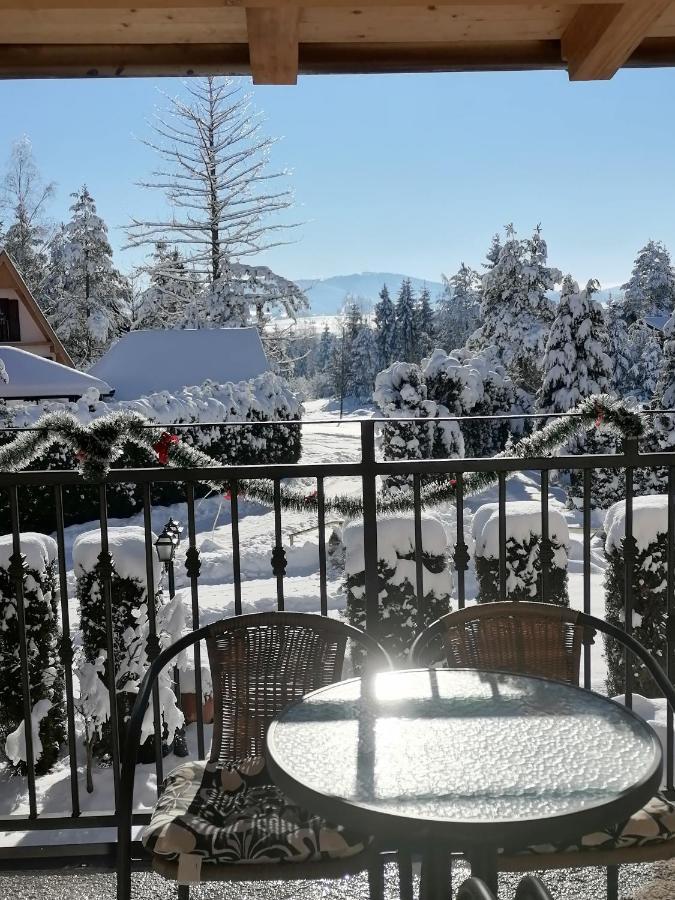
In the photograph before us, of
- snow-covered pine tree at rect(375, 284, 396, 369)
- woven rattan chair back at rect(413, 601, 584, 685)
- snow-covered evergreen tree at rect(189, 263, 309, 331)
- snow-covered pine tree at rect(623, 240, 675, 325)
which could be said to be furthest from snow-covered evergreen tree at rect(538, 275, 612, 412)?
snow-covered pine tree at rect(375, 284, 396, 369)

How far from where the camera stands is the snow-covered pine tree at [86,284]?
30.2m

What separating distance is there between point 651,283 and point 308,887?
37330 millimetres

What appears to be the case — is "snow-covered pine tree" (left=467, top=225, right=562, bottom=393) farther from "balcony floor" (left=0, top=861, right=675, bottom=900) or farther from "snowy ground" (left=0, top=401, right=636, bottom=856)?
"balcony floor" (left=0, top=861, right=675, bottom=900)

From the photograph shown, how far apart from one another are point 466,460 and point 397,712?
3.38 feet

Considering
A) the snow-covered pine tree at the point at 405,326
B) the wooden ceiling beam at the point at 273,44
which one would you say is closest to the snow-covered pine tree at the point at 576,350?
the wooden ceiling beam at the point at 273,44

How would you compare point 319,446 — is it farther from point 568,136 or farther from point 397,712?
point 397,712

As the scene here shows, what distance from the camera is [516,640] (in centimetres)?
207

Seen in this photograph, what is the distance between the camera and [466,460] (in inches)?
97.0

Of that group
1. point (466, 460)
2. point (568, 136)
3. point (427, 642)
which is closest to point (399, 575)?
point (466, 460)

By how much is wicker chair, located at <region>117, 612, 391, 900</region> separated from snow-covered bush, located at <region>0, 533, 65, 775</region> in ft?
9.36

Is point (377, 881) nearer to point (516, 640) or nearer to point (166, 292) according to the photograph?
point (516, 640)

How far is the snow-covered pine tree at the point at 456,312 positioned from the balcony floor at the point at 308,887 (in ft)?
161

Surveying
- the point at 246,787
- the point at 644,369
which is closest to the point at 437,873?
the point at 246,787

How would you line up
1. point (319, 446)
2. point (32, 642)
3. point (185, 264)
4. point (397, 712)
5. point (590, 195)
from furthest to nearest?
point (590, 195) → point (185, 264) → point (319, 446) → point (32, 642) → point (397, 712)
